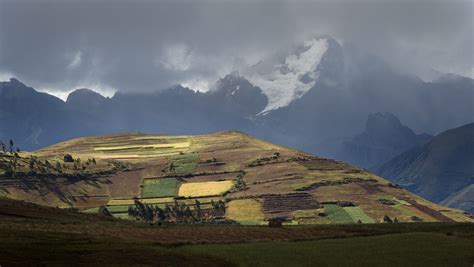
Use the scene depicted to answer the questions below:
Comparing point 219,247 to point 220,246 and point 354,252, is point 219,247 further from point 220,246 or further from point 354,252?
point 354,252

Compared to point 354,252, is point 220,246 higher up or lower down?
higher up

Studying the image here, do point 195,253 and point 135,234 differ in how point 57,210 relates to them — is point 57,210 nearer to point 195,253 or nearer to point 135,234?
point 135,234

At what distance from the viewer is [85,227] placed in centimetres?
13975

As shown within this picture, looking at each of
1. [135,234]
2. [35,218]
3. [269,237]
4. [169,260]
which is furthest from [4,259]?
[35,218]

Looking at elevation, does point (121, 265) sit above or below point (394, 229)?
below

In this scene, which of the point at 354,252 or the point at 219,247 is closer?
the point at 354,252

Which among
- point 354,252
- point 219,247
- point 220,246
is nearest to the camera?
point 354,252

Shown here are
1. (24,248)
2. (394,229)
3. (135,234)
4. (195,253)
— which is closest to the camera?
(24,248)

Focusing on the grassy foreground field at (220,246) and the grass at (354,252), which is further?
the grass at (354,252)

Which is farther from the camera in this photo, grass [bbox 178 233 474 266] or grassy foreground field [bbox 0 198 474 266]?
grass [bbox 178 233 474 266]

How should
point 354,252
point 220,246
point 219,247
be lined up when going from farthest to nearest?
point 220,246, point 219,247, point 354,252

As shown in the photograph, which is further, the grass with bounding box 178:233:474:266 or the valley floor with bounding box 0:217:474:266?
the grass with bounding box 178:233:474:266

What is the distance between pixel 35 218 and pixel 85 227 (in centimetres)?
2024

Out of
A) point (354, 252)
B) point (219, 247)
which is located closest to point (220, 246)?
point (219, 247)
